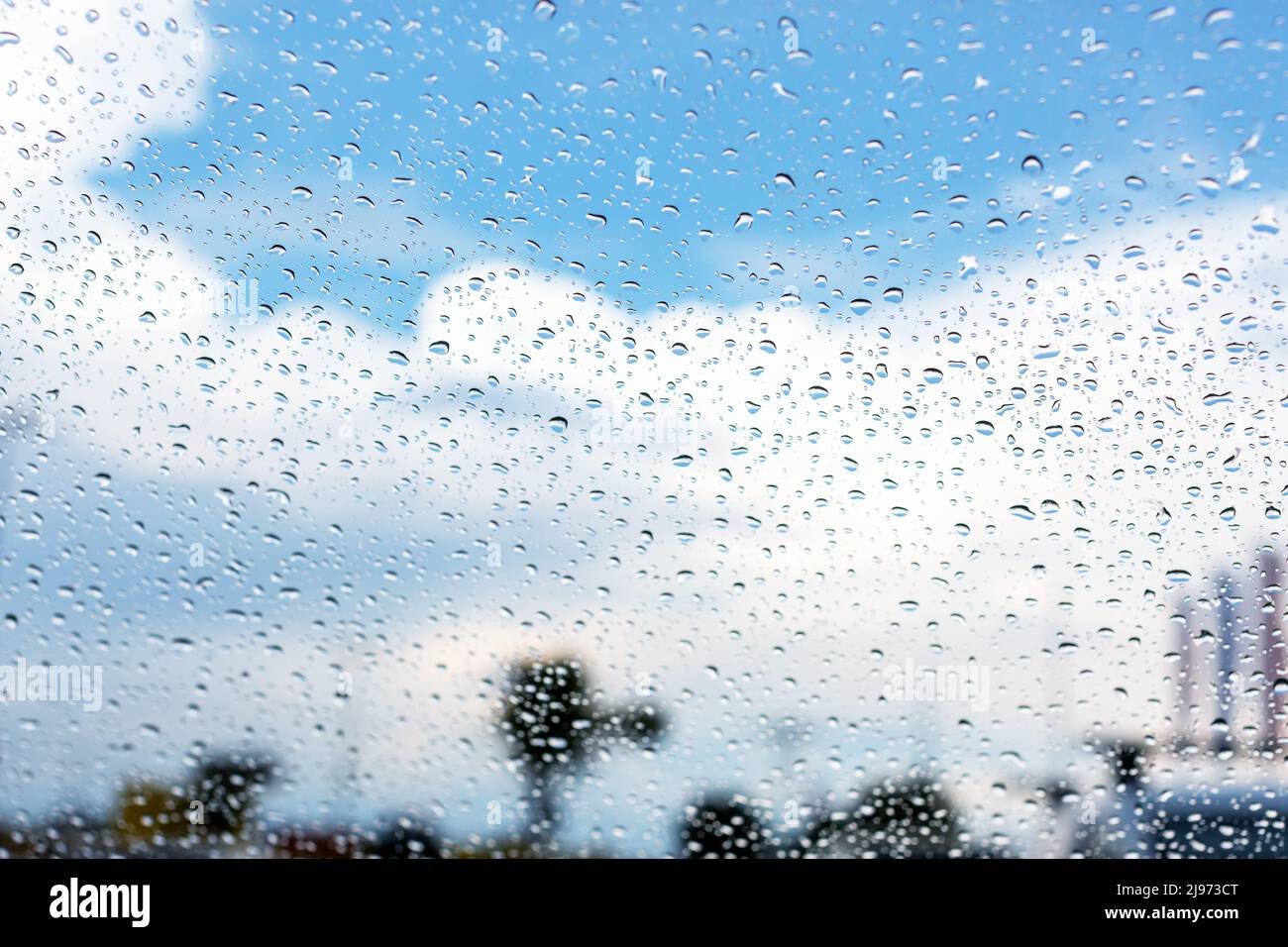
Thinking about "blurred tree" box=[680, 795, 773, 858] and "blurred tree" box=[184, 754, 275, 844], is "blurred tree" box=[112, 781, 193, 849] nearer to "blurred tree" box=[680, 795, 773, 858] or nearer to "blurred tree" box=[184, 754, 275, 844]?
"blurred tree" box=[184, 754, 275, 844]

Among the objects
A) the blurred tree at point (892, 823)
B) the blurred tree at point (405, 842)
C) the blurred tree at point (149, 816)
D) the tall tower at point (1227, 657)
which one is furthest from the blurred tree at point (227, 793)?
the tall tower at point (1227, 657)

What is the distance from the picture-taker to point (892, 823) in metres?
1.20

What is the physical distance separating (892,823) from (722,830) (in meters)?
0.25

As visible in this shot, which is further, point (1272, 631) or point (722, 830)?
point (1272, 631)

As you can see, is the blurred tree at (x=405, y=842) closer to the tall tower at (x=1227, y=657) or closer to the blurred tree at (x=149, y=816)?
the blurred tree at (x=149, y=816)

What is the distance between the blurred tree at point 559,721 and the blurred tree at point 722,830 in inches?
4.9

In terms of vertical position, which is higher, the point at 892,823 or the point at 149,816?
the point at 149,816

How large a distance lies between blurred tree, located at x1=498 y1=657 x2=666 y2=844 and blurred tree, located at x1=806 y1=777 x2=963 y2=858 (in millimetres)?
296

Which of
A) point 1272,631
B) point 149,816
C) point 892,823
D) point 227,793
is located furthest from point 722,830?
point 1272,631

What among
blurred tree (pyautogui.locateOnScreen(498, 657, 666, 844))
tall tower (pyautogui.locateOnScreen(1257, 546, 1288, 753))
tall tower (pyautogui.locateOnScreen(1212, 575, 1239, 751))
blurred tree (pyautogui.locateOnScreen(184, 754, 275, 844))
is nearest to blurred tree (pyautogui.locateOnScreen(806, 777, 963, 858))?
blurred tree (pyautogui.locateOnScreen(498, 657, 666, 844))

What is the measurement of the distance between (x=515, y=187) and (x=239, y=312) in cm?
47

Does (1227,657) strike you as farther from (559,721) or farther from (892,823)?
(559,721)

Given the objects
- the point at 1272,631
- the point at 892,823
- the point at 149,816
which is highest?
the point at 1272,631
